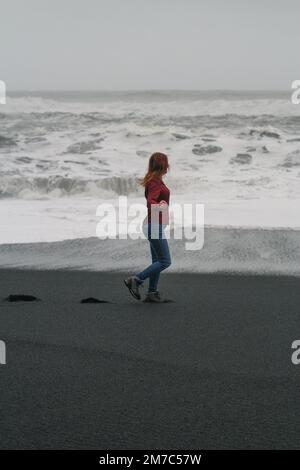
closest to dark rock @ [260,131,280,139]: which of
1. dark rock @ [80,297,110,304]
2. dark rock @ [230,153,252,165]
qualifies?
dark rock @ [230,153,252,165]

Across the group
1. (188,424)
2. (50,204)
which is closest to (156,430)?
(188,424)

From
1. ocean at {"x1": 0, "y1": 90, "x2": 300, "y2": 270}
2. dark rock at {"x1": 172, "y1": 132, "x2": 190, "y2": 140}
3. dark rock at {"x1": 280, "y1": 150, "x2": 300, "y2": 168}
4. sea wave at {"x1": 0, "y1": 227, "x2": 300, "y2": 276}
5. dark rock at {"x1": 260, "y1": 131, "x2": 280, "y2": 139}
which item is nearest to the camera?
sea wave at {"x1": 0, "y1": 227, "x2": 300, "y2": 276}

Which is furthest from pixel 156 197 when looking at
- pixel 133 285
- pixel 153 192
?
pixel 133 285

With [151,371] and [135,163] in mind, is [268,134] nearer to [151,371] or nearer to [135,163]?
[135,163]

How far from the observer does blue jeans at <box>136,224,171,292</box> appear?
5500 millimetres

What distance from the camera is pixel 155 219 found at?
545 cm

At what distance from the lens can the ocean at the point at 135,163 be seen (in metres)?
10.3

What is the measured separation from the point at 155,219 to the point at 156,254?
12.3 inches

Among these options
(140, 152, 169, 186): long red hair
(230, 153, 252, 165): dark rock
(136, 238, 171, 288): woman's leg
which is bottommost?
(230, 153, 252, 165): dark rock

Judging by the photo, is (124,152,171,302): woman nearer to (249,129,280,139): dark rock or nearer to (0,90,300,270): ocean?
(0,90,300,270): ocean

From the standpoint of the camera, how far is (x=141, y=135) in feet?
73.7

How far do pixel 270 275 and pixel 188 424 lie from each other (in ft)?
11.8

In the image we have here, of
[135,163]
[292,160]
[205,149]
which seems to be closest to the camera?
[292,160]

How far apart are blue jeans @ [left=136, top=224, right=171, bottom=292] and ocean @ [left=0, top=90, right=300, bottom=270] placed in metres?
1.46
